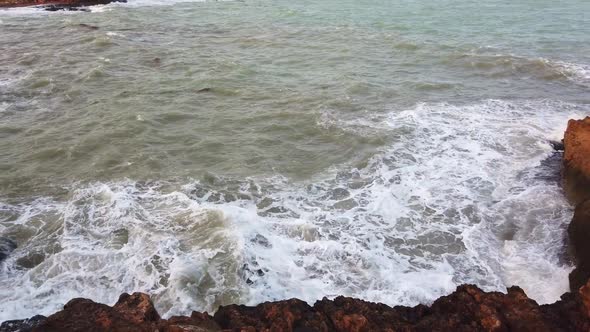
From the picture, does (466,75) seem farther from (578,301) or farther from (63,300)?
(63,300)

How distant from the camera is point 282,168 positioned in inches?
484

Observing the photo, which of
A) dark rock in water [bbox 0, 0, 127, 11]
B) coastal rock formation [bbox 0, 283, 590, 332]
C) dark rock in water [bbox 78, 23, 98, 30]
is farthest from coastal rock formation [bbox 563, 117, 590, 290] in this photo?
dark rock in water [bbox 0, 0, 127, 11]

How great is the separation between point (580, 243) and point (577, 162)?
2.92 meters

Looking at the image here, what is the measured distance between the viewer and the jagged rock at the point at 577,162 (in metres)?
10.4

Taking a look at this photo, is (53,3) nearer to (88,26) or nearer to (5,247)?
(88,26)

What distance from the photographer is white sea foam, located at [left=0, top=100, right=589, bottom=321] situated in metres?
8.26

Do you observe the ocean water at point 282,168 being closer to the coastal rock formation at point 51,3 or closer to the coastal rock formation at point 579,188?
the coastal rock formation at point 579,188

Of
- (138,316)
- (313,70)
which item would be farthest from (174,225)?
(313,70)

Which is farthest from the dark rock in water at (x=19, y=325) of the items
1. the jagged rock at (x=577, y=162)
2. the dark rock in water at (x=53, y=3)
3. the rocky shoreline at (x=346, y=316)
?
the dark rock in water at (x=53, y=3)

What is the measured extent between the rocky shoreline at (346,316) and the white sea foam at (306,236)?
167 centimetres

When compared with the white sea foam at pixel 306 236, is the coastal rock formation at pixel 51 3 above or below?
above

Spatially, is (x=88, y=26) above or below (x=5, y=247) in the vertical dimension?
above

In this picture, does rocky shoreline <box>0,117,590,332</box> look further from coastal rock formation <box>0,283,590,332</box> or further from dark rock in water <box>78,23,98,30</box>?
dark rock in water <box>78,23,98,30</box>

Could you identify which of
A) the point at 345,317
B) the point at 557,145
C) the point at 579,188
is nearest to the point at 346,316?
the point at 345,317
